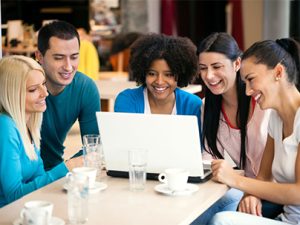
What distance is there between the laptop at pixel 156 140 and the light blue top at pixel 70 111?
101 centimetres

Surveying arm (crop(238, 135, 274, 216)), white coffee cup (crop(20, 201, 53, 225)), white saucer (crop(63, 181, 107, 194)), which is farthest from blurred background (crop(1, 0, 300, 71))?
Result: white coffee cup (crop(20, 201, 53, 225))

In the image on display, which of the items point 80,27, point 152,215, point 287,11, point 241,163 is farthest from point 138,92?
point 80,27

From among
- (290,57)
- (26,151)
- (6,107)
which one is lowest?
(26,151)

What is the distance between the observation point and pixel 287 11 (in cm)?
762

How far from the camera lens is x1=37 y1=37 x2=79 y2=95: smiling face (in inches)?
130

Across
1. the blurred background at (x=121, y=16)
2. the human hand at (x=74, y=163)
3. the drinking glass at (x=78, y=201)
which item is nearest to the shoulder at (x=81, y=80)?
the human hand at (x=74, y=163)

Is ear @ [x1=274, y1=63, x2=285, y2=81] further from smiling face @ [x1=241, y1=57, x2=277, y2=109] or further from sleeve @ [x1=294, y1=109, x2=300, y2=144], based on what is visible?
sleeve @ [x1=294, y1=109, x2=300, y2=144]

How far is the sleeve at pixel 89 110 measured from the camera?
3441 mm

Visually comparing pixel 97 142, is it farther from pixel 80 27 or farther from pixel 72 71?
pixel 80 27

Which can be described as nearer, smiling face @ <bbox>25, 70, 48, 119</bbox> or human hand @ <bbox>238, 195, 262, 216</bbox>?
human hand @ <bbox>238, 195, 262, 216</bbox>

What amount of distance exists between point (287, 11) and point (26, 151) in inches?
225

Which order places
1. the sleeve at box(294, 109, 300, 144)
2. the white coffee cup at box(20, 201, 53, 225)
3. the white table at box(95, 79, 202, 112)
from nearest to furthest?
the white coffee cup at box(20, 201, 53, 225) → the sleeve at box(294, 109, 300, 144) → the white table at box(95, 79, 202, 112)

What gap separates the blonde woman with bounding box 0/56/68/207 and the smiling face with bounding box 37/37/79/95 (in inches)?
24.3

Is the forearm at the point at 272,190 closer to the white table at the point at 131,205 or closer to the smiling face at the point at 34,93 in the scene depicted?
the white table at the point at 131,205
